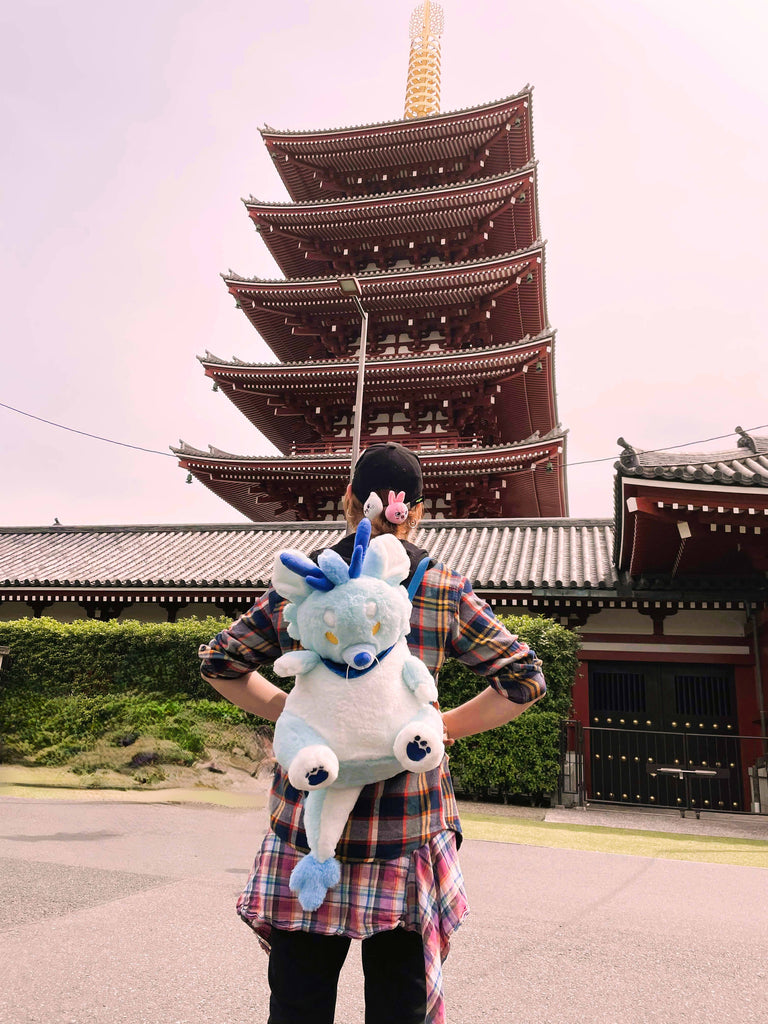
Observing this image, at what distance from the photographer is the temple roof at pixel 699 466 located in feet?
25.5

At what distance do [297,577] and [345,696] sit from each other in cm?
26

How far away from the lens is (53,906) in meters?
3.47

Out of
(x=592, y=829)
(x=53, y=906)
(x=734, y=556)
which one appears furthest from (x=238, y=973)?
(x=734, y=556)

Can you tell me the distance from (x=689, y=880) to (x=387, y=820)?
177 inches

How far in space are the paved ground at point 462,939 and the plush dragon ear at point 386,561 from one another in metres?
1.93

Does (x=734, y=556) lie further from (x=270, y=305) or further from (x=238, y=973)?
(x=270, y=305)

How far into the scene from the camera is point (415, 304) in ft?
58.9

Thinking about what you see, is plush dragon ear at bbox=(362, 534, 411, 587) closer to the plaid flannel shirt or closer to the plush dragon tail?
Result: the plaid flannel shirt

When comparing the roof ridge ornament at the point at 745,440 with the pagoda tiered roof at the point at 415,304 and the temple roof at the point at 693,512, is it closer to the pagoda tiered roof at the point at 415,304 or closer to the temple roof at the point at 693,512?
the temple roof at the point at 693,512

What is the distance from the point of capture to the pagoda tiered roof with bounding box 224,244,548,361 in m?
17.0

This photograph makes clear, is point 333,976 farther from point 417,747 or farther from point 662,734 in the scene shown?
point 662,734

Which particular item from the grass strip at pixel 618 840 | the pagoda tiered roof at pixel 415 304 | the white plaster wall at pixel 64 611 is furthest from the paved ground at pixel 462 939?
the pagoda tiered roof at pixel 415 304

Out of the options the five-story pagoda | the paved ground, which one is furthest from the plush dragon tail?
the five-story pagoda

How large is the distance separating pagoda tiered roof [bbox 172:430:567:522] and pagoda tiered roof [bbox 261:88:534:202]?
29.4ft
